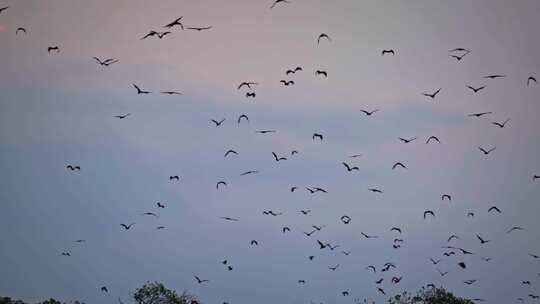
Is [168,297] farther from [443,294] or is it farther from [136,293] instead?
[443,294]

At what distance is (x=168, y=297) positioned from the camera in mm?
73750

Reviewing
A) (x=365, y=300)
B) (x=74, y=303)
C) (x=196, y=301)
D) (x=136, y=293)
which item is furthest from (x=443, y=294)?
(x=74, y=303)

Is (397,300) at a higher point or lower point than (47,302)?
higher

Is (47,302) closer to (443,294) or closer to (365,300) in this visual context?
(365,300)

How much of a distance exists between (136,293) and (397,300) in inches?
1243

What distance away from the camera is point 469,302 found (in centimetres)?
7000

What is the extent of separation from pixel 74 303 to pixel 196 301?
14.0 metres

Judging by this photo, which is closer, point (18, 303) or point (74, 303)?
point (18, 303)

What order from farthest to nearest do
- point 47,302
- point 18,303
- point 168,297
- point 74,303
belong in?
1. point 168,297
2. point 74,303
3. point 18,303
4. point 47,302

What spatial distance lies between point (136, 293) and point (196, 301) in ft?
24.2

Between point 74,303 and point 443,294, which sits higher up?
point 443,294

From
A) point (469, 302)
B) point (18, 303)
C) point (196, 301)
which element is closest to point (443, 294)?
point (469, 302)

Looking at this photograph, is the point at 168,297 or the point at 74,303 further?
the point at 168,297

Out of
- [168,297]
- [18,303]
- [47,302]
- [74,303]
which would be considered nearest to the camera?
[47,302]
